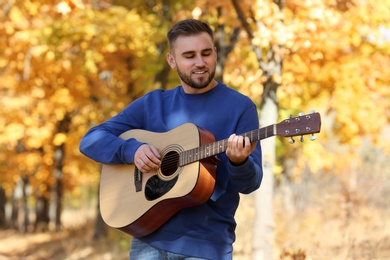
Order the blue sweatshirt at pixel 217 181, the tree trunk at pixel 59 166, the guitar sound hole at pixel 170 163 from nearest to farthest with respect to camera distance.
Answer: the blue sweatshirt at pixel 217 181 → the guitar sound hole at pixel 170 163 → the tree trunk at pixel 59 166

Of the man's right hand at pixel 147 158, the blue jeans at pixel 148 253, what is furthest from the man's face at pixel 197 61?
the blue jeans at pixel 148 253

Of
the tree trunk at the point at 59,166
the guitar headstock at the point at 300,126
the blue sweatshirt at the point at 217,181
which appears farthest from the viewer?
the tree trunk at the point at 59,166

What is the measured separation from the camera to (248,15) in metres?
8.38

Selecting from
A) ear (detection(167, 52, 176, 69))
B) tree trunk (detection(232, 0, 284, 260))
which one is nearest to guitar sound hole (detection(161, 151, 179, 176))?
ear (detection(167, 52, 176, 69))

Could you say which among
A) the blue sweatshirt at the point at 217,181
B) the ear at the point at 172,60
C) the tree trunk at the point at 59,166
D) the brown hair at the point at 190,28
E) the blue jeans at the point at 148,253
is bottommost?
the blue jeans at the point at 148,253

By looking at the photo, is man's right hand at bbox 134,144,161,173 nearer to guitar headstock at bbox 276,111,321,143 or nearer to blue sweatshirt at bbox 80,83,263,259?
blue sweatshirt at bbox 80,83,263,259

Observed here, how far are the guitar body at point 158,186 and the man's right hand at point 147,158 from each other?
52mm

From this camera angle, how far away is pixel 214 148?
3.20 meters

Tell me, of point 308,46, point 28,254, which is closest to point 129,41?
point 308,46

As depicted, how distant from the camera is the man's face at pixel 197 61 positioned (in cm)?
336

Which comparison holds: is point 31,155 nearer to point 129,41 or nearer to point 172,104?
point 129,41

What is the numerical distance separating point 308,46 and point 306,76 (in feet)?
6.58

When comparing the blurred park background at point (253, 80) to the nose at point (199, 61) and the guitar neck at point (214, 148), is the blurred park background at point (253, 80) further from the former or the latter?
the nose at point (199, 61)

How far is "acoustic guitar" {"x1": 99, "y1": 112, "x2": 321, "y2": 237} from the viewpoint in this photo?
3.05 metres
